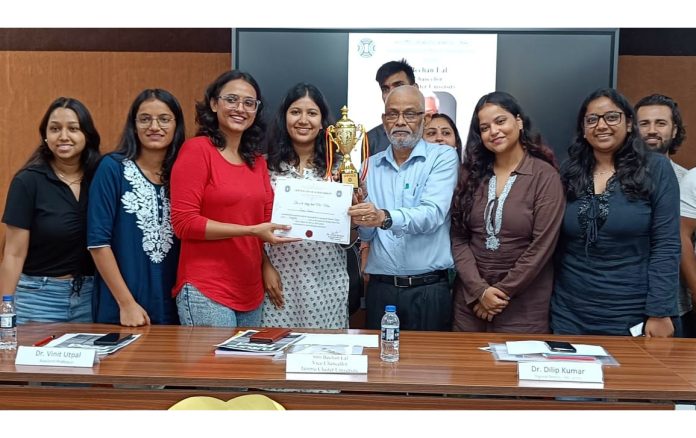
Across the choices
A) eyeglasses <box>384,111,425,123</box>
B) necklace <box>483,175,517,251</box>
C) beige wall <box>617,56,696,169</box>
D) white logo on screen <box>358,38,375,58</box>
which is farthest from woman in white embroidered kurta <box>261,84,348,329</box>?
beige wall <box>617,56,696,169</box>

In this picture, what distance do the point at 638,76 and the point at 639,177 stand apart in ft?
8.19

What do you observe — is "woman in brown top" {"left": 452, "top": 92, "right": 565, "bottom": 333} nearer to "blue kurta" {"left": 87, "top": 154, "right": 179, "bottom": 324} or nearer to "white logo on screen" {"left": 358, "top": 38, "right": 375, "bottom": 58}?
"blue kurta" {"left": 87, "top": 154, "right": 179, "bottom": 324}

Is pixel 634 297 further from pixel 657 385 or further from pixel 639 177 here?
pixel 657 385

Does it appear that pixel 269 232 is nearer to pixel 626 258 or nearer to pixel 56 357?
pixel 56 357

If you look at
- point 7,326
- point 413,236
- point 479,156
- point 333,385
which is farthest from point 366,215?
point 7,326

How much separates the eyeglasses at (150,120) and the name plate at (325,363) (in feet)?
4.24

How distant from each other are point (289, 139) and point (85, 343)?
1211 mm

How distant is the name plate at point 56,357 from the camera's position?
2.00 metres

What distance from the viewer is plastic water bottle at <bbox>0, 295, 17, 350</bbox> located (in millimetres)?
2209

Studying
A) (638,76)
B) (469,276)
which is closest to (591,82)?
(638,76)

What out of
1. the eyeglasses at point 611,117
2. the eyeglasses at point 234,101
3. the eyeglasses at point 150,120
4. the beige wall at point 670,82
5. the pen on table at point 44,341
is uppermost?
the beige wall at point 670,82

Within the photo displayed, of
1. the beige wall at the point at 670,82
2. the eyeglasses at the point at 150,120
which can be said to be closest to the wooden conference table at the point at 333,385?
the eyeglasses at the point at 150,120

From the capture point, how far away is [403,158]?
9.57 feet

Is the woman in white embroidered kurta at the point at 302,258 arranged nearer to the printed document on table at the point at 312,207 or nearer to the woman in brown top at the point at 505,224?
the printed document on table at the point at 312,207
